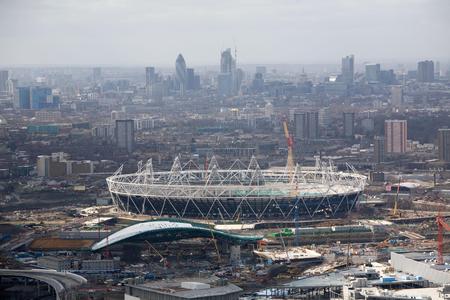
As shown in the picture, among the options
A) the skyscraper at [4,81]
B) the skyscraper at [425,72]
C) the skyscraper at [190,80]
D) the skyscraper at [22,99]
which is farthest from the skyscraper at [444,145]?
the skyscraper at [4,81]

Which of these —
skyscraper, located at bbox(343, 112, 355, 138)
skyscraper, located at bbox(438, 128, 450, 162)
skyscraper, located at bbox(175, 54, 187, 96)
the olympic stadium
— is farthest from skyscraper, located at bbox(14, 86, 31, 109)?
the olympic stadium

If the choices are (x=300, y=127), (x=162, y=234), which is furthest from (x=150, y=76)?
(x=162, y=234)

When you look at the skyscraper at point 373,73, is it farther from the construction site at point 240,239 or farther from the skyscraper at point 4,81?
the construction site at point 240,239

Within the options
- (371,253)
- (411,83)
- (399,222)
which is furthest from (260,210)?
(411,83)

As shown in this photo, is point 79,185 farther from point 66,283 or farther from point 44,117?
point 44,117

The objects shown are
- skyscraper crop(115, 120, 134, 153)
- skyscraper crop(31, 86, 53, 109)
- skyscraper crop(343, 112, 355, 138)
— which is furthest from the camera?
skyscraper crop(31, 86, 53, 109)

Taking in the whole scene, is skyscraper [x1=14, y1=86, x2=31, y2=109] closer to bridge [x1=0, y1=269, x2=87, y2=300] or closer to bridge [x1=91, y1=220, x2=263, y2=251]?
bridge [x1=91, y1=220, x2=263, y2=251]
